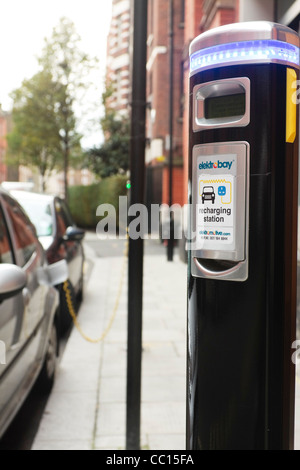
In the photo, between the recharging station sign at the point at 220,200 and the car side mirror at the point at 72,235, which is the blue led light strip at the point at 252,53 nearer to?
the recharging station sign at the point at 220,200

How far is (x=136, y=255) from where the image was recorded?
3451 millimetres

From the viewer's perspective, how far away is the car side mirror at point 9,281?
282cm

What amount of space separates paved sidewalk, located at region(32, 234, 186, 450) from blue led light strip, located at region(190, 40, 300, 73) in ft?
8.73

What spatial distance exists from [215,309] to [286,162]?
0.49 metres

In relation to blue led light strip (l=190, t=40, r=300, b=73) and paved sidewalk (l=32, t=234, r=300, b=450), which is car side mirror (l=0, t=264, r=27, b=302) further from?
blue led light strip (l=190, t=40, r=300, b=73)

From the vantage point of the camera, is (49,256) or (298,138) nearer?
(298,138)

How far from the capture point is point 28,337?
3.76m

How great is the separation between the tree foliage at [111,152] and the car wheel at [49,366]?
26679mm

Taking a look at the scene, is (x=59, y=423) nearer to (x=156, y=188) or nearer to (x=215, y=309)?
(x=215, y=309)

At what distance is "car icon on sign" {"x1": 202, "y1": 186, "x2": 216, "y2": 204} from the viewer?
1760mm

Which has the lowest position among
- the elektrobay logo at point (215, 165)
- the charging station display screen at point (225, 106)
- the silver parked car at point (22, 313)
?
the silver parked car at point (22, 313)

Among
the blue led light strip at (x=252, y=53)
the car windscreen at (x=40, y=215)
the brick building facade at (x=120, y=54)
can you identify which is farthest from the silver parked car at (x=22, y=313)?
the brick building facade at (x=120, y=54)

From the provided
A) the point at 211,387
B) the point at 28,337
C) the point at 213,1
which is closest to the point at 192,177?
the point at 211,387

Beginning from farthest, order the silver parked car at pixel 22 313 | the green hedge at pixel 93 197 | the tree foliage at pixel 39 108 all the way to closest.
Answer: the tree foliage at pixel 39 108 → the green hedge at pixel 93 197 → the silver parked car at pixel 22 313
